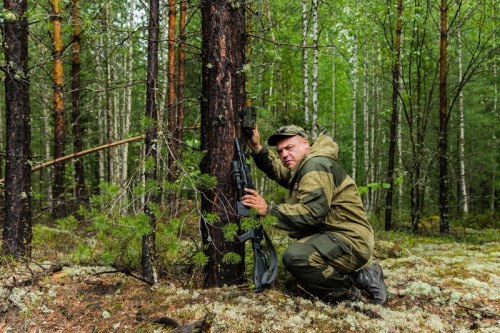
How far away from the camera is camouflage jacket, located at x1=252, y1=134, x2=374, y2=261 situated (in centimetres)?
419

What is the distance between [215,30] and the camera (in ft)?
14.5

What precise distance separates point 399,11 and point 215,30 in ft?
33.4

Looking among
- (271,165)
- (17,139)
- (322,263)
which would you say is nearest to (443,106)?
(271,165)

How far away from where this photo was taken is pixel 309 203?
4.19 metres

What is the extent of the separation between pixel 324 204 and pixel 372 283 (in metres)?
1.39

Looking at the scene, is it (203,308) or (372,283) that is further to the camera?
(372,283)

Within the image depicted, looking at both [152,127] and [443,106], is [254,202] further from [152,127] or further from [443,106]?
[443,106]

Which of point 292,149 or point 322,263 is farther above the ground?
point 292,149

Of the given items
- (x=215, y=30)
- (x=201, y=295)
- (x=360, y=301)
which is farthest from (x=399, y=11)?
(x=201, y=295)

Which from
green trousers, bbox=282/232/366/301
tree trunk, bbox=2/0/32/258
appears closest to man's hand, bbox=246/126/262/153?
green trousers, bbox=282/232/366/301

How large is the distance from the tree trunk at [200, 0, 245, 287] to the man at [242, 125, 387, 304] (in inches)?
16.6

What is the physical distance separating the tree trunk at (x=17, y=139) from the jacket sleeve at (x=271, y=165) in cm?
388

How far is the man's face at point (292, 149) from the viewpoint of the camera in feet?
15.9

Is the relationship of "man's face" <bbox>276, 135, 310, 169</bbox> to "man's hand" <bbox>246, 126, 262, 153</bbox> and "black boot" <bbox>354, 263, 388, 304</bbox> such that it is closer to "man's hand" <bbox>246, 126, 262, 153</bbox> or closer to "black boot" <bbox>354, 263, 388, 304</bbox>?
"man's hand" <bbox>246, 126, 262, 153</bbox>
